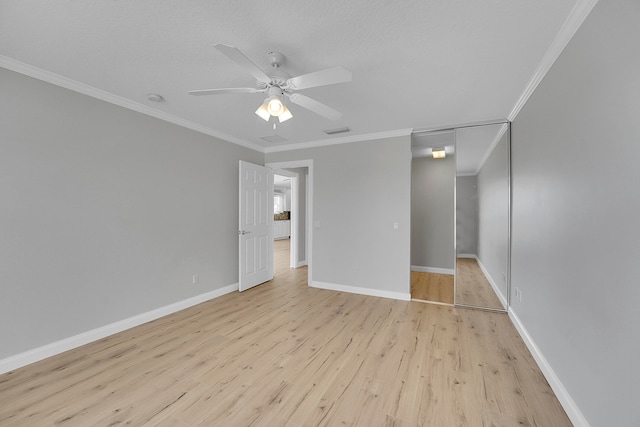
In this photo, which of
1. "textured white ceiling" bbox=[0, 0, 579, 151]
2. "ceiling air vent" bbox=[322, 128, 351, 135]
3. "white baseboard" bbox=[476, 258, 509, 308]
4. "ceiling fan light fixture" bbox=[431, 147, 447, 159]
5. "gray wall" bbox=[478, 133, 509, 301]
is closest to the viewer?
"textured white ceiling" bbox=[0, 0, 579, 151]

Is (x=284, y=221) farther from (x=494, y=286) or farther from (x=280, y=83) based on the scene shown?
(x=280, y=83)

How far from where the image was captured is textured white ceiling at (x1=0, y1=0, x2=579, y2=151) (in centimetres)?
155

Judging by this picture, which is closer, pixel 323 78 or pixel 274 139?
pixel 323 78

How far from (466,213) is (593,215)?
230cm

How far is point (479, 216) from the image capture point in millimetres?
3646

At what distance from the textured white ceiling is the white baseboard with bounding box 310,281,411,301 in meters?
2.68

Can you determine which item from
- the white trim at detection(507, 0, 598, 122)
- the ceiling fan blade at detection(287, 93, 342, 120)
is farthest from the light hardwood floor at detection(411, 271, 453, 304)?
the ceiling fan blade at detection(287, 93, 342, 120)

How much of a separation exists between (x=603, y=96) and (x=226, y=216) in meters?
4.15

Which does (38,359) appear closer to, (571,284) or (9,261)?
(9,261)

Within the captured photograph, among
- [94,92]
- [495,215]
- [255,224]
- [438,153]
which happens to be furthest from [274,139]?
[495,215]

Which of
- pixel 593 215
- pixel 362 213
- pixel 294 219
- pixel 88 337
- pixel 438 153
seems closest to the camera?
pixel 593 215

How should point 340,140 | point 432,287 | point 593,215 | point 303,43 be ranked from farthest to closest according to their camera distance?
point 432,287 < point 340,140 < point 303,43 < point 593,215

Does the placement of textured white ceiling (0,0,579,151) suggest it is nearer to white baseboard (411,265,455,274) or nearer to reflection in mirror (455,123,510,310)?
reflection in mirror (455,123,510,310)

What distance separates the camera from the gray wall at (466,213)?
363 centimetres
